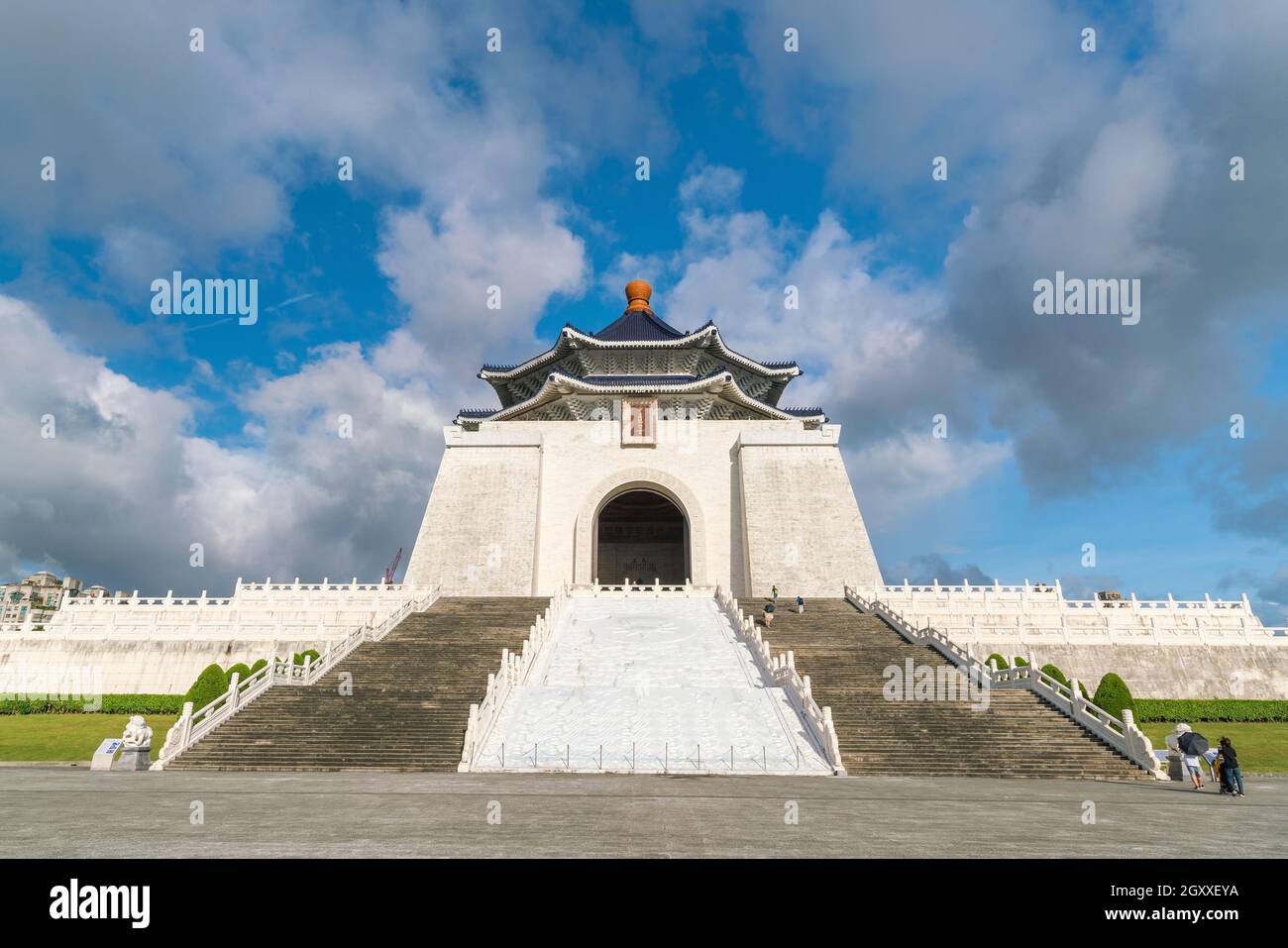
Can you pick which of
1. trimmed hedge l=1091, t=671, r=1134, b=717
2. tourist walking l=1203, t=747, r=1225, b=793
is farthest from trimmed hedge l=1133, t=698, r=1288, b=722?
tourist walking l=1203, t=747, r=1225, b=793

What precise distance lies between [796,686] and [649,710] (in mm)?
3106

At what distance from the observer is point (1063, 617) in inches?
888

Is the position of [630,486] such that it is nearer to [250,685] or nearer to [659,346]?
[659,346]

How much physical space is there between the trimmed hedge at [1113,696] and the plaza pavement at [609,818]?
5.95 meters

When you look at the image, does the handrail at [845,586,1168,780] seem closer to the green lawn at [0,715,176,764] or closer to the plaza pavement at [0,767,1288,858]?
the plaza pavement at [0,767,1288,858]

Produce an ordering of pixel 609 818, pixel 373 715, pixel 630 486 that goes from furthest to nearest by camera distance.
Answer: pixel 630 486 < pixel 373 715 < pixel 609 818

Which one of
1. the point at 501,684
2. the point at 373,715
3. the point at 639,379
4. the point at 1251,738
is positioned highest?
the point at 639,379

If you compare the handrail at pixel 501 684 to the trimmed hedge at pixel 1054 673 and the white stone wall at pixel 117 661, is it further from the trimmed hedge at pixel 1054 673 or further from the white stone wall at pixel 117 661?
the trimmed hedge at pixel 1054 673

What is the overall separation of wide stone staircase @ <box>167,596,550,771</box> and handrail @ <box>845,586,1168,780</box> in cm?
1058

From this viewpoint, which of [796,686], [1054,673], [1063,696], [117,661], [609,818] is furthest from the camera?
[117,661]

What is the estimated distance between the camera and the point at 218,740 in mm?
13008

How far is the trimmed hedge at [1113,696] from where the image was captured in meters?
16.5

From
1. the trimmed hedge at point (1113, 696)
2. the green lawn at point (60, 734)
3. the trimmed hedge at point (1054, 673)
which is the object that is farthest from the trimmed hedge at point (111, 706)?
the trimmed hedge at point (1113, 696)

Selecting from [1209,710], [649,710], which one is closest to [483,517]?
[649,710]
